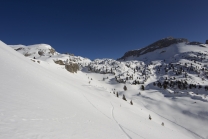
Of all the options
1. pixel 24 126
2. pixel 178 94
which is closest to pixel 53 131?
pixel 24 126

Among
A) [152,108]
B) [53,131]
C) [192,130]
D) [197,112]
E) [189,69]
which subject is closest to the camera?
[53,131]

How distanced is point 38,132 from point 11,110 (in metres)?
2.46

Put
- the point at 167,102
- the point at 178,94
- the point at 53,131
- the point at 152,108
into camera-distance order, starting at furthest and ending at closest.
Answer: the point at 178,94 < the point at 167,102 < the point at 152,108 < the point at 53,131

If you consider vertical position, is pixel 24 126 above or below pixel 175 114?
above

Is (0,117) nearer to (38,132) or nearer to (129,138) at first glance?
(38,132)

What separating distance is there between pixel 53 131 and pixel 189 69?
586ft

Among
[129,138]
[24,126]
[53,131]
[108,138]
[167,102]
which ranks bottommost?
[167,102]

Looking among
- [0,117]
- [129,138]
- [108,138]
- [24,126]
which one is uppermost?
[0,117]

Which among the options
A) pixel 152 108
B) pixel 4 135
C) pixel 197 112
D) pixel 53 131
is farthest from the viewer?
pixel 152 108

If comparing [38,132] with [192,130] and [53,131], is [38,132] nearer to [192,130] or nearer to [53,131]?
[53,131]

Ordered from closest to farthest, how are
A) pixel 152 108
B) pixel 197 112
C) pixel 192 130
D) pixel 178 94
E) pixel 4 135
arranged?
pixel 4 135 → pixel 192 130 → pixel 197 112 → pixel 152 108 → pixel 178 94

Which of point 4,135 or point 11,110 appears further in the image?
point 11,110

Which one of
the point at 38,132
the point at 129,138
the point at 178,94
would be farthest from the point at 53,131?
the point at 178,94

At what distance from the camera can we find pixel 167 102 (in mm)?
54531
